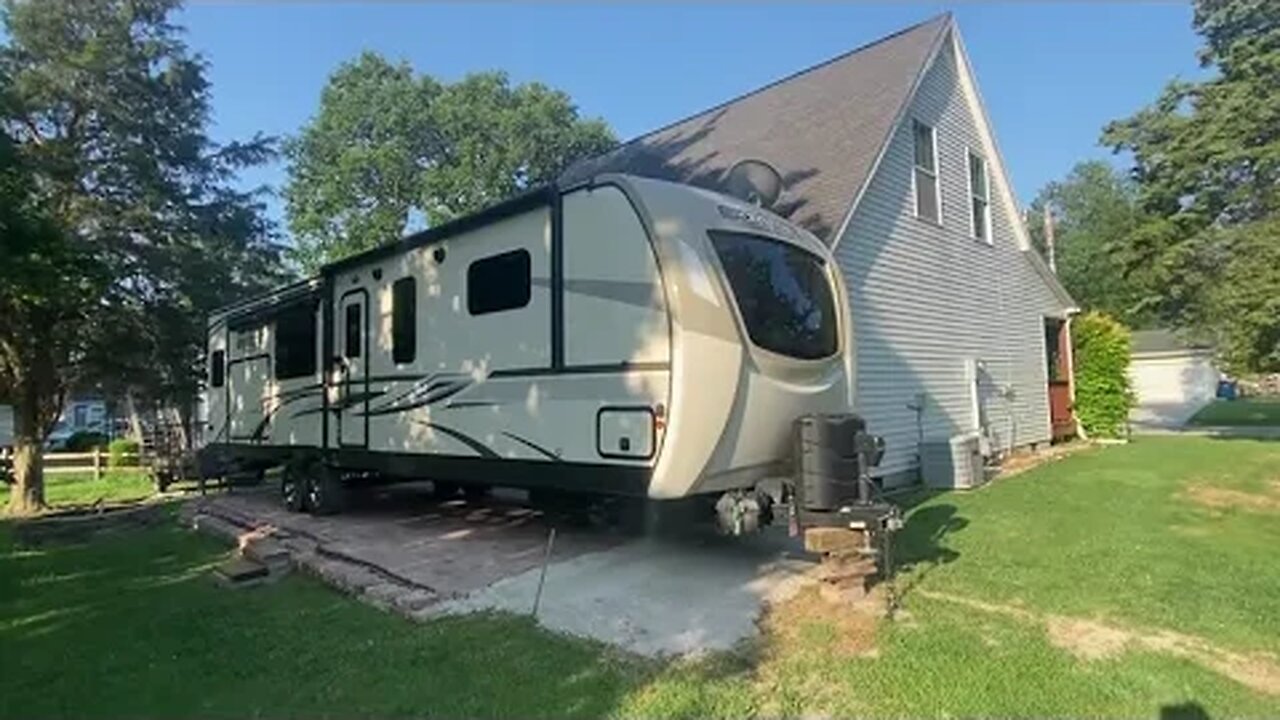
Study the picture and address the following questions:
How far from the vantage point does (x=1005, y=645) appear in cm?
498

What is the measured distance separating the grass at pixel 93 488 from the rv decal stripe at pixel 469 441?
438 inches

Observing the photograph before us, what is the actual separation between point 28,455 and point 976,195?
18.7 meters

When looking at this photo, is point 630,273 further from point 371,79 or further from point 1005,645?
point 371,79

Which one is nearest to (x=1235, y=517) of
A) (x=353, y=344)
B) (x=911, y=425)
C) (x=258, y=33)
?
(x=911, y=425)

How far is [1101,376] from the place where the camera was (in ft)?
62.1

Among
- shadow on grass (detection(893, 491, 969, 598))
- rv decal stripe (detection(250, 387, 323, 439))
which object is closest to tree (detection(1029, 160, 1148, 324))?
shadow on grass (detection(893, 491, 969, 598))

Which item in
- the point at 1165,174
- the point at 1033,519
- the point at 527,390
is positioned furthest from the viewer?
the point at 1165,174

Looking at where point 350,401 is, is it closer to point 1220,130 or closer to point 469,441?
point 469,441

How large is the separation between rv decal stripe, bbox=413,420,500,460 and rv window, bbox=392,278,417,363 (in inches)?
35.5

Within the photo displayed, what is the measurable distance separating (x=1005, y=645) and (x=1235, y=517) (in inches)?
246

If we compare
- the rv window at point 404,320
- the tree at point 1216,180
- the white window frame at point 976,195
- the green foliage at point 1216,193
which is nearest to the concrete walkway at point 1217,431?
the green foliage at point 1216,193

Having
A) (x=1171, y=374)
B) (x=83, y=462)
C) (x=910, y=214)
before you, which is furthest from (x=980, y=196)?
(x=1171, y=374)

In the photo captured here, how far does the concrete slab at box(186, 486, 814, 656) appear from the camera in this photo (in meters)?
5.67

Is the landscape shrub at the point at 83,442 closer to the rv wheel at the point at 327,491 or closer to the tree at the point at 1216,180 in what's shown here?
the rv wheel at the point at 327,491
